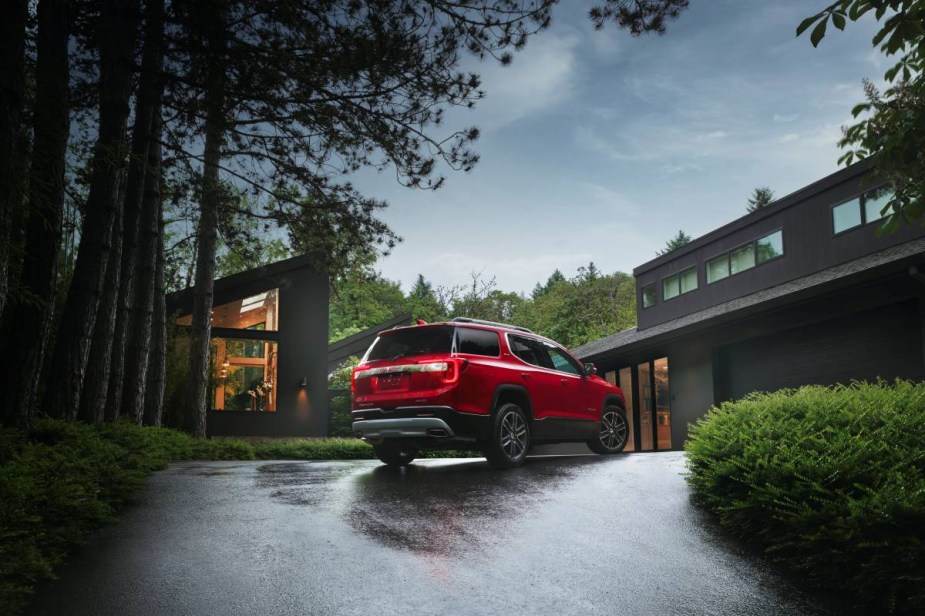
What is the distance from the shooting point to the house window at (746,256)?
20955 mm

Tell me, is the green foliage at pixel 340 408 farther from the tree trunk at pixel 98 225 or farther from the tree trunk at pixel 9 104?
the tree trunk at pixel 9 104

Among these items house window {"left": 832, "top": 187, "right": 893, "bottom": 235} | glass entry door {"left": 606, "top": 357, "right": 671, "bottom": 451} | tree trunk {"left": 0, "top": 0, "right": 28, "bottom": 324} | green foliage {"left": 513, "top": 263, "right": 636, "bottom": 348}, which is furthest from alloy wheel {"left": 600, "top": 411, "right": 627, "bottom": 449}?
green foliage {"left": 513, "top": 263, "right": 636, "bottom": 348}

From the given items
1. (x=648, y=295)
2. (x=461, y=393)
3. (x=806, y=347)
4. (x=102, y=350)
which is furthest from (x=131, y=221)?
(x=648, y=295)

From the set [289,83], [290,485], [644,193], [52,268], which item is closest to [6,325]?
[52,268]

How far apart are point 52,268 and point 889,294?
1340 cm

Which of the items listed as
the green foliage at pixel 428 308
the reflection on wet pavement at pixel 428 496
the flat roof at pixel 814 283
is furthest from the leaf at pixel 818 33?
the green foliage at pixel 428 308

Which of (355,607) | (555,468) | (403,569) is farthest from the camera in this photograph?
(555,468)

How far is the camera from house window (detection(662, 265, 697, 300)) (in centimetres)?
2516

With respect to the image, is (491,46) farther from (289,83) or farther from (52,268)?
(52,268)

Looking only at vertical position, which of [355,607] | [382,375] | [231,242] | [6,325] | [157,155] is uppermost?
[157,155]

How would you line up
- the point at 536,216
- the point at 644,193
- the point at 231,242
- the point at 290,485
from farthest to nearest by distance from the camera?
the point at 536,216, the point at 644,193, the point at 231,242, the point at 290,485

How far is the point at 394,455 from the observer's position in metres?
11.0

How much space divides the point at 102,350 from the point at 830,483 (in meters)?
11.0

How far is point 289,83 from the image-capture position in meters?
11.1
